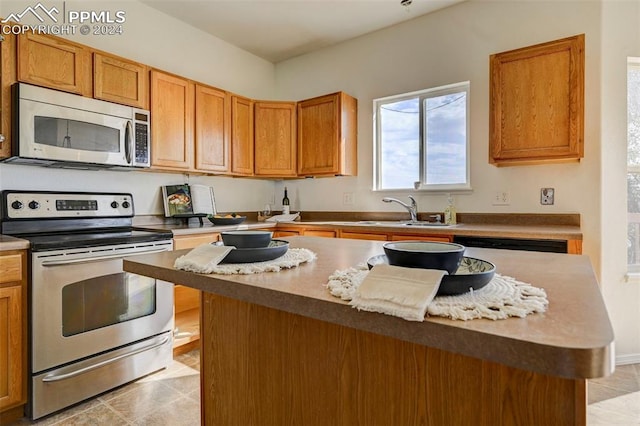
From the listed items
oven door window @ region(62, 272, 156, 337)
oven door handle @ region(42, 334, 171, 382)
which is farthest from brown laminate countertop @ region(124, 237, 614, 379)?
oven door handle @ region(42, 334, 171, 382)

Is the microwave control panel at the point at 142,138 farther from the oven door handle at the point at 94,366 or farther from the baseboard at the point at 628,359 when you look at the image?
the baseboard at the point at 628,359

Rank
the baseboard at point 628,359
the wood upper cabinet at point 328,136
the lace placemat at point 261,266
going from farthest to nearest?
the wood upper cabinet at point 328,136
the baseboard at point 628,359
the lace placemat at point 261,266

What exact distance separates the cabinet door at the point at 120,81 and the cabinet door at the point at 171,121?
3.1 inches

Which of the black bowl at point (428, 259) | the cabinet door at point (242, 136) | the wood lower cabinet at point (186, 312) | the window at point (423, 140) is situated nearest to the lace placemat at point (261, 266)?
the black bowl at point (428, 259)

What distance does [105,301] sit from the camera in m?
2.09

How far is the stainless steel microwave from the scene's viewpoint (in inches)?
80.8

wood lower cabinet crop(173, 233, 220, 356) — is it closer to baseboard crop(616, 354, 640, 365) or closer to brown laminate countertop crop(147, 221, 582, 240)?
brown laminate countertop crop(147, 221, 582, 240)

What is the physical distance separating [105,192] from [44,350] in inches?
48.7

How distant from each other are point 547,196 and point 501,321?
2.50 m

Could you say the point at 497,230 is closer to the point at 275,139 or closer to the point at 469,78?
the point at 469,78

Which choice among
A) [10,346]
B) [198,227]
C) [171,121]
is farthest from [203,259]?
[171,121]

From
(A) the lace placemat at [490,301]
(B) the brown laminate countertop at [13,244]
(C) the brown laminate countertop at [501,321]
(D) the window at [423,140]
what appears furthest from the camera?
(D) the window at [423,140]

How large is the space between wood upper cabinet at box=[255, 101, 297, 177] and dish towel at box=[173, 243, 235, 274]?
2707 millimetres

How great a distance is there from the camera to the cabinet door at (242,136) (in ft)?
11.3
